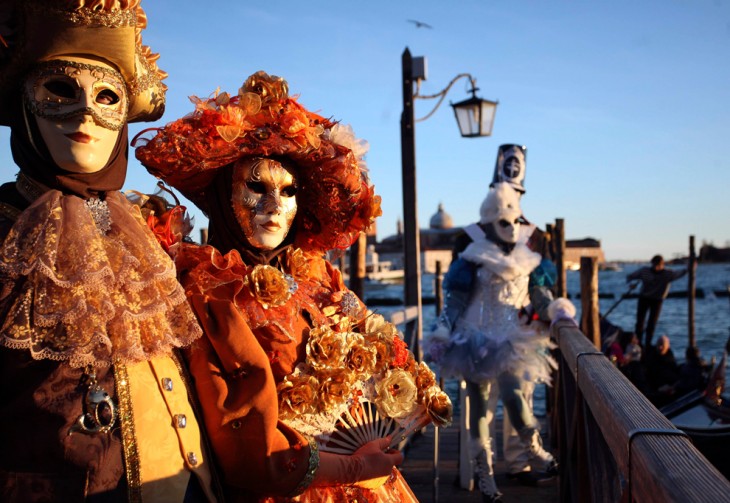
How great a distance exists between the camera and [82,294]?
69.7 inches

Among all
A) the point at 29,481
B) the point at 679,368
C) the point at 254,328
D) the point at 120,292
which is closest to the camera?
the point at 29,481

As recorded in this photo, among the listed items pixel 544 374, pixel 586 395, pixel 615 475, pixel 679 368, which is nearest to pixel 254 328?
pixel 615 475

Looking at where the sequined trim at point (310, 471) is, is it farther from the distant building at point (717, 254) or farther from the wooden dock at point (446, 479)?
the distant building at point (717, 254)

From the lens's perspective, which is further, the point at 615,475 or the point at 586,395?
the point at 586,395

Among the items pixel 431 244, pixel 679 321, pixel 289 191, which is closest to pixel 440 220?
pixel 431 244

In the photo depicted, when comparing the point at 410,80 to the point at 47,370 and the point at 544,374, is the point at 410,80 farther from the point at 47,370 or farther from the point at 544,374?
the point at 47,370

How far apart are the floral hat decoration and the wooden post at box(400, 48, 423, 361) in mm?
4271

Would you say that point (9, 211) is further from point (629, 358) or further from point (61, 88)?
point (629, 358)

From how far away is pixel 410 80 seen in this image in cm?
719

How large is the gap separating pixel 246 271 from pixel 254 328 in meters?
0.18

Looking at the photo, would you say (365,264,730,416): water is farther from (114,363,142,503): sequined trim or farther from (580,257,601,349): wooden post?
(114,363,142,503): sequined trim

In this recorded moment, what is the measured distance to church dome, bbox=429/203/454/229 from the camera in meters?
84.9

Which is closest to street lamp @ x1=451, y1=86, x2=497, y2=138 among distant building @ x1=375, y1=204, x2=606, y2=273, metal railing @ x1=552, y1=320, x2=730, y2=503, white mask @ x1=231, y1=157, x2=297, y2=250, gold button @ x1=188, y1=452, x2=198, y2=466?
metal railing @ x1=552, y1=320, x2=730, y2=503

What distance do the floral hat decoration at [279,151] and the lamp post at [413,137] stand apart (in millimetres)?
4280
